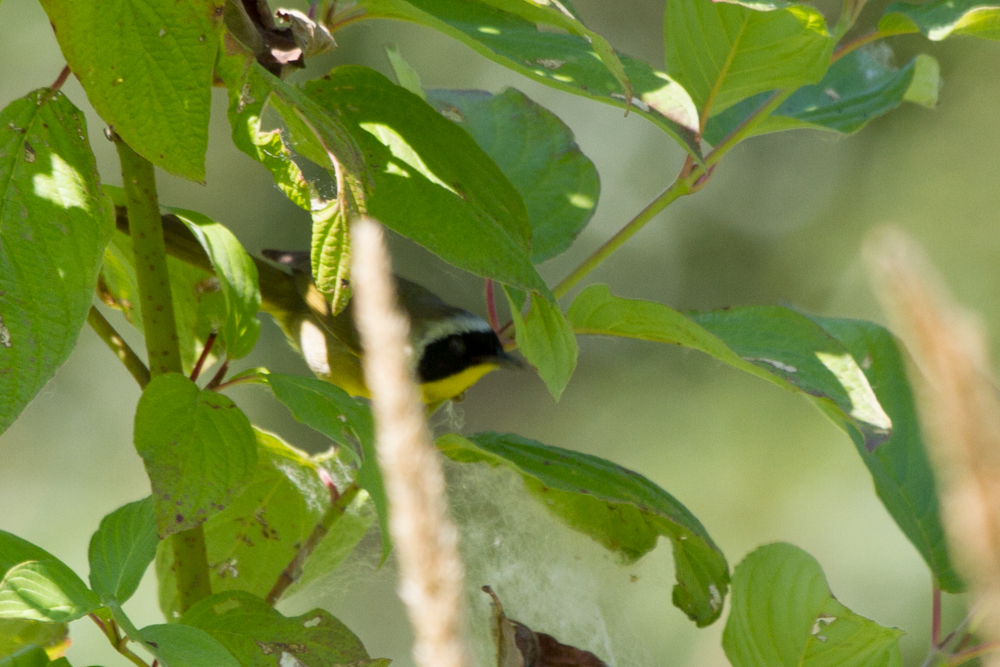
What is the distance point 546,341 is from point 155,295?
0.26m

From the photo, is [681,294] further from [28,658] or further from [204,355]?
[28,658]

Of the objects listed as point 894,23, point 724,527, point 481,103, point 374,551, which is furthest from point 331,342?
point 724,527

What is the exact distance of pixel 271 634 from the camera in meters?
0.66

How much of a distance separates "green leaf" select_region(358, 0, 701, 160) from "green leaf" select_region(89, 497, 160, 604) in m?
0.36

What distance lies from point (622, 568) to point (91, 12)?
2.16ft

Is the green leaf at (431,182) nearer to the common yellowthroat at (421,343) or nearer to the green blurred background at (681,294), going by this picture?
the common yellowthroat at (421,343)

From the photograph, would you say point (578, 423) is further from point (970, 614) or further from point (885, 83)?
point (970, 614)

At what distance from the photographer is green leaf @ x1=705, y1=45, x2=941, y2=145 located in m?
0.90

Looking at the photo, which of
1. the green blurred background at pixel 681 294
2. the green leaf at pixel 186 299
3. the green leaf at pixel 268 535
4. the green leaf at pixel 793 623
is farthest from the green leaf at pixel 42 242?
the green blurred background at pixel 681 294

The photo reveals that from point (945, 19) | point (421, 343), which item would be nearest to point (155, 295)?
point (945, 19)

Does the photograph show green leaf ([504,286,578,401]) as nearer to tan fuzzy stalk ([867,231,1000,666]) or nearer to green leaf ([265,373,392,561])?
green leaf ([265,373,392,561])

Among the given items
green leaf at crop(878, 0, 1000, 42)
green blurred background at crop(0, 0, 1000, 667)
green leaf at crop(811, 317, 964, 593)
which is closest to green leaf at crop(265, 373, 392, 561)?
green leaf at crop(811, 317, 964, 593)

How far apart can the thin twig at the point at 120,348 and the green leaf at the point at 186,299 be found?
13cm

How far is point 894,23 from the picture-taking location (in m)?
0.83
